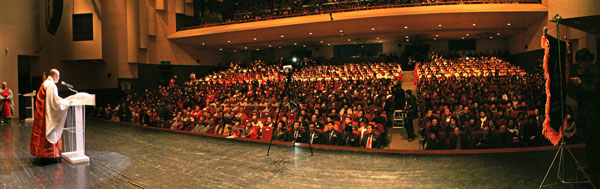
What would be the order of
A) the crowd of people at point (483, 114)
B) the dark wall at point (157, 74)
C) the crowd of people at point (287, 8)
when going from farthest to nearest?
1. the dark wall at point (157, 74)
2. the crowd of people at point (287, 8)
3. the crowd of people at point (483, 114)

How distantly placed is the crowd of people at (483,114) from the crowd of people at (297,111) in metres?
1.02

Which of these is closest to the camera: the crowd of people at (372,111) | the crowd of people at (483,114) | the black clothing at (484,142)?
the black clothing at (484,142)

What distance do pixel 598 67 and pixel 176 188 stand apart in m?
3.74

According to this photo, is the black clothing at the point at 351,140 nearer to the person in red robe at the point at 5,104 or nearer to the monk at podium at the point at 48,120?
the monk at podium at the point at 48,120

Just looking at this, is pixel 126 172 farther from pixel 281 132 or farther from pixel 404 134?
pixel 404 134

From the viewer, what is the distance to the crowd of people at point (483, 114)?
532 centimetres

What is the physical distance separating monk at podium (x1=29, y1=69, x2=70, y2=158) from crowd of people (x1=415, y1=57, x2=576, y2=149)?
534 cm

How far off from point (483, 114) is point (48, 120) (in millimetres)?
7203

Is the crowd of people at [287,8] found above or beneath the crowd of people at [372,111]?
above

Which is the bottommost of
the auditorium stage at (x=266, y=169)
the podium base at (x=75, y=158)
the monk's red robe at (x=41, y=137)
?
the auditorium stage at (x=266, y=169)

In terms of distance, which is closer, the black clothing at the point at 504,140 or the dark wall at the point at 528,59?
the black clothing at the point at 504,140

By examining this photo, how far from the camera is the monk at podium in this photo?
4.23 m

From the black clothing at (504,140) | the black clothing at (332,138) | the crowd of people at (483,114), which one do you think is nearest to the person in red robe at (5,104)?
the black clothing at (332,138)

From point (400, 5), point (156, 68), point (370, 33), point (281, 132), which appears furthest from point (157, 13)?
point (281, 132)
